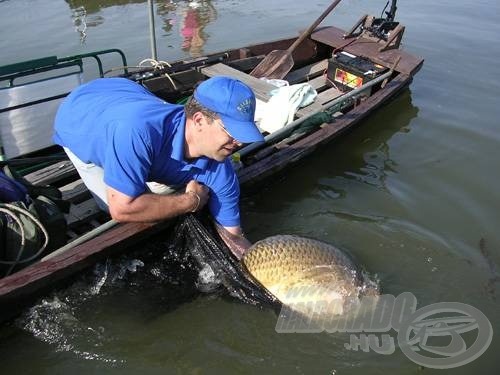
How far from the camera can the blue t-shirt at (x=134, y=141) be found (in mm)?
2619

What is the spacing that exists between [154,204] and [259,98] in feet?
9.48

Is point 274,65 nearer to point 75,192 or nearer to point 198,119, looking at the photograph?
point 75,192

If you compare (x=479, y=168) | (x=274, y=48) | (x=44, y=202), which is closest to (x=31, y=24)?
(x=274, y=48)

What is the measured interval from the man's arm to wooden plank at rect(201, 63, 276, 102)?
8.66 ft

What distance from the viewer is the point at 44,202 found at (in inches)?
126

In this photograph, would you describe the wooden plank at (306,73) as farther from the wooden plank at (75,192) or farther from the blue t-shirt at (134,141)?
the blue t-shirt at (134,141)

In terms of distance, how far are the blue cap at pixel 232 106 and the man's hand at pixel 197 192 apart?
0.60 m

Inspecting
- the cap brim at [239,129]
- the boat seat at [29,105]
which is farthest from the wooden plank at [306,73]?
the cap brim at [239,129]

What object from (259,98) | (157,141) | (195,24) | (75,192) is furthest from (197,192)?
(195,24)

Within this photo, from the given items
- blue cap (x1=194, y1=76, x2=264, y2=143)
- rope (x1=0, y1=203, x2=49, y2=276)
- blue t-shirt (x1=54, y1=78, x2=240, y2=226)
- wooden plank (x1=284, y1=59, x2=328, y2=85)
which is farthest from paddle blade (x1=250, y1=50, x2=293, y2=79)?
rope (x1=0, y1=203, x2=49, y2=276)

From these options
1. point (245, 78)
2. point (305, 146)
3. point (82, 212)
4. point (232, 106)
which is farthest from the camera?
point (245, 78)

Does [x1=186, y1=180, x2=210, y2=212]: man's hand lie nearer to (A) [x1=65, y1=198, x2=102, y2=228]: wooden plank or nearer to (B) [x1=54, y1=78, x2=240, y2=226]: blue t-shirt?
(B) [x1=54, y1=78, x2=240, y2=226]: blue t-shirt
